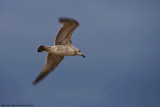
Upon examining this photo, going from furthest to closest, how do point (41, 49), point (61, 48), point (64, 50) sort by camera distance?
point (64, 50)
point (61, 48)
point (41, 49)

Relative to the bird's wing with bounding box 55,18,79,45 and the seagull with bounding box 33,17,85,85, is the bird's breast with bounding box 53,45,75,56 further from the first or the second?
the bird's wing with bounding box 55,18,79,45

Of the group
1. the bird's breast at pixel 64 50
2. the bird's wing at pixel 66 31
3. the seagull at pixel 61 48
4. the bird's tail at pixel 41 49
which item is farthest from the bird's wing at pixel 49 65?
the bird's tail at pixel 41 49

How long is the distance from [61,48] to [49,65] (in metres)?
1.48

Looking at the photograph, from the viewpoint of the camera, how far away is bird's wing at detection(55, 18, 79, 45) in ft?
48.7

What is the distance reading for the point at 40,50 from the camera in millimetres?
15070

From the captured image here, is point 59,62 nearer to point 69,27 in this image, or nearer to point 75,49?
point 75,49

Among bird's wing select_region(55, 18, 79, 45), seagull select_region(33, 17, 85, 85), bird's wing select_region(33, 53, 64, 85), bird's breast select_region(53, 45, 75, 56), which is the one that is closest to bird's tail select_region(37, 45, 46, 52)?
seagull select_region(33, 17, 85, 85)

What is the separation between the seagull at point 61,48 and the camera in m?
15.1

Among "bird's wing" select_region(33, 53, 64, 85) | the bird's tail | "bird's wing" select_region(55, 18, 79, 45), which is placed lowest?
"bird's wing" select_region(33, 53, 64, 85)

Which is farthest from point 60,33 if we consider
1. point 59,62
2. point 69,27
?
point 59,62

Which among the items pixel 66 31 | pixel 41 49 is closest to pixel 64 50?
pixel 66 31

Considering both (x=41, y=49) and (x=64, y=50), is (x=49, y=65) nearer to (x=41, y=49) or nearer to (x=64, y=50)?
(x=64, y=50)

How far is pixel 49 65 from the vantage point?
16.6 metres

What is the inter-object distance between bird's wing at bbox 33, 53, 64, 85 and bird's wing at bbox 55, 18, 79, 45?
105 cm
